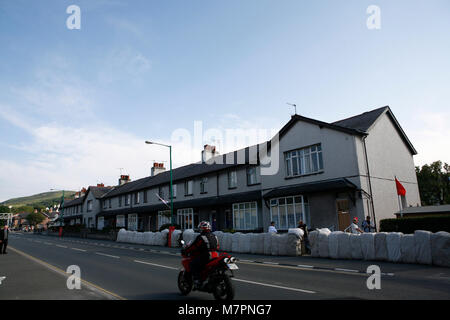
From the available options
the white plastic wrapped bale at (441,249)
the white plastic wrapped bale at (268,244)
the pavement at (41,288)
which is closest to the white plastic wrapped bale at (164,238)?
the white plastic wrapped bale at (268,244)

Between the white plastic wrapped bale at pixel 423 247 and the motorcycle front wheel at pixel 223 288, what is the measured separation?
941 cm

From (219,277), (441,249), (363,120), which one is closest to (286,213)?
(363,120)

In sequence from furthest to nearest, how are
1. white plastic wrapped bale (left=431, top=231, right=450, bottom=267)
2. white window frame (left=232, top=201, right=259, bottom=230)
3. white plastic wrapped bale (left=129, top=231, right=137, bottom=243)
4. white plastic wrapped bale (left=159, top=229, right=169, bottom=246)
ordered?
1. white plastic wrapped bale (left=129, top=231, right=137, bottom=243)
2. white plastic wrapped bale (left=159, top=229, right=169, bottom=246)
3. white window frame (left=232, top=201, right=259, bottom=230)
4. white plastic wrapped bale (left=431, top=231, right=450, bottom=267)

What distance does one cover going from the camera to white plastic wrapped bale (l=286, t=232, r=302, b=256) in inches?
641

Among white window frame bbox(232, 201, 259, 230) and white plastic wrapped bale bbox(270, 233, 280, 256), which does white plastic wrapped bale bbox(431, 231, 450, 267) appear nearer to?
white plastic wrapped bale bbox(270, 233, 280, 256)

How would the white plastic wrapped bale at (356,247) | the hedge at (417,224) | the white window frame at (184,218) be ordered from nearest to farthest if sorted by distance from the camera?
the white plastic wrapped bale at (356,247) → the hedge at (417,224) → the white window frame at (184,218)

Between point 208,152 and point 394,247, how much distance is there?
90.8ft

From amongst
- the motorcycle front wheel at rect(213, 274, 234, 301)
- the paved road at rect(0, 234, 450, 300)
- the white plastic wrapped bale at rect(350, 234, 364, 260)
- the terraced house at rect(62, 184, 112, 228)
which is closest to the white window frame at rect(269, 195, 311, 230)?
the white plastic wrapped bale at rect(350, 234, 364, 260)

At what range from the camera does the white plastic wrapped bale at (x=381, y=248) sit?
508 inches

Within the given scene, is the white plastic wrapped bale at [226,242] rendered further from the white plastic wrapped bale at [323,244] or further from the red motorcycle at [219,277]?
the red motorcycle at [219,277]

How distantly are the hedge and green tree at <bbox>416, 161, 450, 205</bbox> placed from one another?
2823 cm

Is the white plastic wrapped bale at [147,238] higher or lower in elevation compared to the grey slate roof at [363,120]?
lower

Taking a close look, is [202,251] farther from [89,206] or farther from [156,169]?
[89,206]
